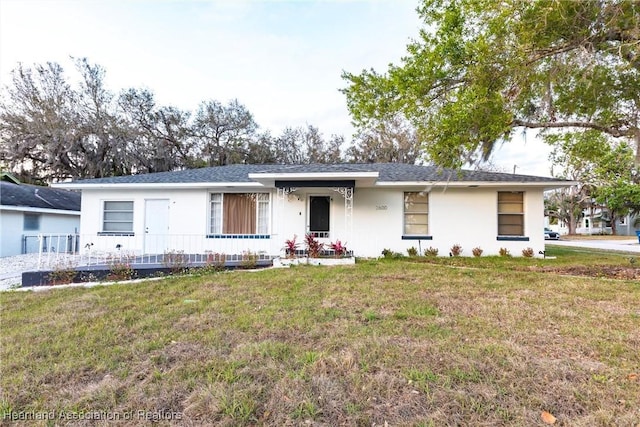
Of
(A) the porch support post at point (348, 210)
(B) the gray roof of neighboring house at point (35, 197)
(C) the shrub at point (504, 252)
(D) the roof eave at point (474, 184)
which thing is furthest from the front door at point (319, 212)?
(B) the gray roof of neighboring house at point (35, 197)

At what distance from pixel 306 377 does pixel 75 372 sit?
7.14 ft

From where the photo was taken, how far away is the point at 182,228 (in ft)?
36.7

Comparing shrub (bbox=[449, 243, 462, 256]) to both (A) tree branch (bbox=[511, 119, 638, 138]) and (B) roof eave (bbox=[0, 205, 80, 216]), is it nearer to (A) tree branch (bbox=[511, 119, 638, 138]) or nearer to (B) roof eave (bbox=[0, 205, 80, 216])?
(A) tree branch (bbox=[511, 119, 638, 138])

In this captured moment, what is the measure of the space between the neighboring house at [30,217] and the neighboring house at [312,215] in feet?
10.7

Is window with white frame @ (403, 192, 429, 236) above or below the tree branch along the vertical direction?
below

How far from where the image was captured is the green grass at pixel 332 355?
238 centimetres

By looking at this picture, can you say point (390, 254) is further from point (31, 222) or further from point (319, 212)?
point (31, 222)

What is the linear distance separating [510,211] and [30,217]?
19.6 metres

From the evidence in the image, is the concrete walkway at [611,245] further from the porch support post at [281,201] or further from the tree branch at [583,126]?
the porch support post at [281,201]

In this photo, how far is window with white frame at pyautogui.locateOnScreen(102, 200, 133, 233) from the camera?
37.4 ft

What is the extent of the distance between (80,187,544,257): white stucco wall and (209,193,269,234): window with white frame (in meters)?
0.26

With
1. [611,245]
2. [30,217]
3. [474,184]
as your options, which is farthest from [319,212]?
[611,245]

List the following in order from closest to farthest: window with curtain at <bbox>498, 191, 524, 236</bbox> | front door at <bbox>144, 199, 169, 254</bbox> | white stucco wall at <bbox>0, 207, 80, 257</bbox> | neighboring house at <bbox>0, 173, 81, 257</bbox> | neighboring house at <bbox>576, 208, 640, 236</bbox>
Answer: window with curtain at <bbox>498, 191, 524, 236</bbox>, front door at <bbox>144, 199, 169, 254</bbox>, white stucco wall at <bbox>0, 207, 80, 257</bbox>, neighboring house at <bbox>0, 173, 81, 257</bbox>, neighboring house at <bbox>576, 208, 640, 236</bbox>

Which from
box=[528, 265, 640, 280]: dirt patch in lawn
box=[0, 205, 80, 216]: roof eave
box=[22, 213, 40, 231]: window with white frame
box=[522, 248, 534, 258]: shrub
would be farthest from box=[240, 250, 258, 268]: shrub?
box=[22, 213, 40, 231]: window with white frame
